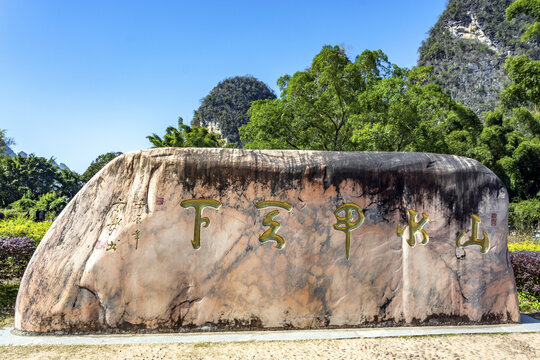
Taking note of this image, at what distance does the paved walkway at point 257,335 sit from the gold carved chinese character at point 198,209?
2.97 feet

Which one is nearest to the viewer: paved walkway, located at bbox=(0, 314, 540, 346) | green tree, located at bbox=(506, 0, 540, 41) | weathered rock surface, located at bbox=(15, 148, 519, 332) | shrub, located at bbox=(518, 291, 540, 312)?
paved walkway, located at bbox=(0, 314, 540, 346)

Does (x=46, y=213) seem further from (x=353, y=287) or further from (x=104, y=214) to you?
(x=353, y=287)

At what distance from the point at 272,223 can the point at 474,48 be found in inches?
2164

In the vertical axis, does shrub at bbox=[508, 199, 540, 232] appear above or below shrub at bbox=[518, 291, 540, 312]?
above

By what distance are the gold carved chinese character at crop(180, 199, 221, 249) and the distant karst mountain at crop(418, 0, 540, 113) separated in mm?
47331

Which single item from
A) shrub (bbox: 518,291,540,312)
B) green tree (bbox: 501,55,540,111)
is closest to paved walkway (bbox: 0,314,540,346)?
shrub (bbox: 518,291,540,312)

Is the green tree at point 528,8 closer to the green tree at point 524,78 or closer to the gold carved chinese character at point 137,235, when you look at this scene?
the green tree at point 524,78

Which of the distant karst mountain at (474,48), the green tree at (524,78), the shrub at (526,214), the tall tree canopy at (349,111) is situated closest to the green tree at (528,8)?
the green tree at (524,78)

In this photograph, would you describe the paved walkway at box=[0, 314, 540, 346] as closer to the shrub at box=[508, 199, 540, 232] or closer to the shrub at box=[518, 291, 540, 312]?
the shrub at box=[518, 291, 540, 312]

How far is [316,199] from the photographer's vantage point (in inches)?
163

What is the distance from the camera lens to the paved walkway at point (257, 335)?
3.59m

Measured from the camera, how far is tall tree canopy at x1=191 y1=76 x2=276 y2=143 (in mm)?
47094

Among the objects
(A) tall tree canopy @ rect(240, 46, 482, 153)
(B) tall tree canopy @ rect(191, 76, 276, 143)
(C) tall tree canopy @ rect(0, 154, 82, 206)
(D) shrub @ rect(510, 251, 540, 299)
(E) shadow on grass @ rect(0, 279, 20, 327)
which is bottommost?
(E) shadow on grass @ rect(0, 279, 20, 327)

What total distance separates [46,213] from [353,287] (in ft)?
60.6
